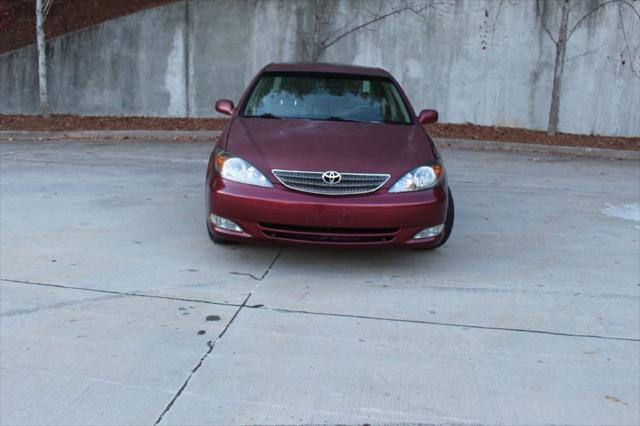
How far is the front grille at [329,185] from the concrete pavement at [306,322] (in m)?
0.69

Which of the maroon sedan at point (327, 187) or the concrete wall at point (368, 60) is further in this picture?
the concrete wall at point (368, 60)

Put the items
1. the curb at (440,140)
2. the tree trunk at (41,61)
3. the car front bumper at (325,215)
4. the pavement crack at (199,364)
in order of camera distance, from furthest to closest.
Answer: the tree trunk at (41,61) < the curb at (440,140) < the car front bumper at (325,215) < the pavement crack at (199,364)

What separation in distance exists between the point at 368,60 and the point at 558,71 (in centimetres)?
357

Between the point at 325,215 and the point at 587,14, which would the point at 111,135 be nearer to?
the point at 325,215

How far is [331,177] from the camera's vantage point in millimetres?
5195

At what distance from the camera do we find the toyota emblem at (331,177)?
17.0ft

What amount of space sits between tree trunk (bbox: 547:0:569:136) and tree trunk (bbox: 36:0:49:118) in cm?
928

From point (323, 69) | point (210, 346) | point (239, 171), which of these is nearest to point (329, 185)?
point (239, 171)

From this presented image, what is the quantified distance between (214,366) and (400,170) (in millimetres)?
2143

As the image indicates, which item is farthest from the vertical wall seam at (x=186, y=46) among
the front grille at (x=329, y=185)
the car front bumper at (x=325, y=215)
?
the front grille at (x=329, y=185)

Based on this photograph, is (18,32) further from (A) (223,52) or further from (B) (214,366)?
(B) (214,366)

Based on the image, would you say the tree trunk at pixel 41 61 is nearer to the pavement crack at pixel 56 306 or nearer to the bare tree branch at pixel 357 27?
the bare tree branch at pixel 357 27

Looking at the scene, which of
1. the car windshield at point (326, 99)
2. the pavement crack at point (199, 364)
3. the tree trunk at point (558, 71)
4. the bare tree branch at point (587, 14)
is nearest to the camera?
the pavement crack at point (199, 364)

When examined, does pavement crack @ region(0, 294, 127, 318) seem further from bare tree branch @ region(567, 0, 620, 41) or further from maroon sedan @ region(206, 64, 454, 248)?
bare tree branch @ region(567, 0, 620, 41)
